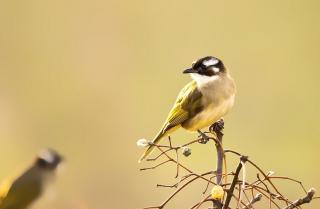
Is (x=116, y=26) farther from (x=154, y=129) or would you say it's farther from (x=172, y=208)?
(x=172, y=208)

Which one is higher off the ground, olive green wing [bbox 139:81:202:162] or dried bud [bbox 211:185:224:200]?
dried bud [bbox 211:185:224:200]

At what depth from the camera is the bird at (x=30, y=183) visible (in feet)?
18.3

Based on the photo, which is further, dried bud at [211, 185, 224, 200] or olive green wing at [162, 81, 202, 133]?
olive green wing at [162, 81, 202, 133]

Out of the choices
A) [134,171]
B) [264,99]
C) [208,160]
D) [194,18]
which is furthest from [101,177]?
[194,18]

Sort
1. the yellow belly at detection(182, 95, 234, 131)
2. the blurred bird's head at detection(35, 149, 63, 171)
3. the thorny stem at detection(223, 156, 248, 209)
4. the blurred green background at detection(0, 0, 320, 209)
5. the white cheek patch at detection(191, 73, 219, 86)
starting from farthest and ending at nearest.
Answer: the blurred green background at detection(0, 0, 320, 209) < the white cheek patch at detection(191, 73, 219, 86) < the yellow belly at detection(182, 95, 234, 131) < the blurred bird's head at detection(35, 149, 63, 171) < the thorny stem at detection(223, 156, 248, 209)

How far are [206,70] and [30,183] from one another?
2.08m

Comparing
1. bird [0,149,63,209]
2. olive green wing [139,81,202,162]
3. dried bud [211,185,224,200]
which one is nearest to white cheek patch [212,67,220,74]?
olive green wing [139,81,202,162]

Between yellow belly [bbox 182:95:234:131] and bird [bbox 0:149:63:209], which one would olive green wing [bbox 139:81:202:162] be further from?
bird [bbox 0:149:63:209]

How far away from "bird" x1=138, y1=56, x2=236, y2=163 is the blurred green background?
719cm

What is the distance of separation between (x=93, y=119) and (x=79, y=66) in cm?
239

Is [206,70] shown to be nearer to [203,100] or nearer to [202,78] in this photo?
[202,78]

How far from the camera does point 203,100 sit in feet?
25.8

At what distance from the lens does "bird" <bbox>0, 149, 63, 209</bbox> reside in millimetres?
5586

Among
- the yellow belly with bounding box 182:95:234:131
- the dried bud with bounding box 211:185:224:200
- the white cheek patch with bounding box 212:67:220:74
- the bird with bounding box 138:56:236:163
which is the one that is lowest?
the yellow belly with bounding box 182:95:234:131
